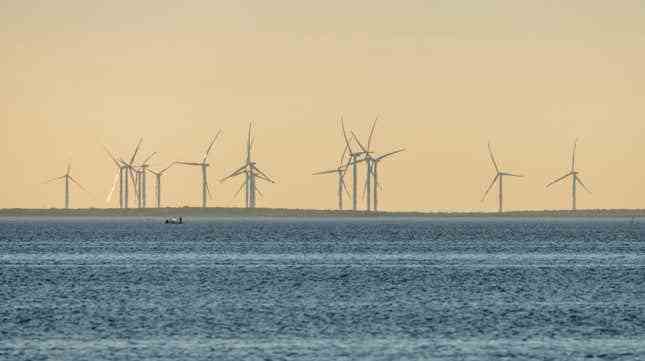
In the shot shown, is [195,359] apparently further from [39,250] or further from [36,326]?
[39,250]

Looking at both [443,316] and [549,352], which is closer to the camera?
[549,352]

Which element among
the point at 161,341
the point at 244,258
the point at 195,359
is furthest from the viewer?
the point at 244,258

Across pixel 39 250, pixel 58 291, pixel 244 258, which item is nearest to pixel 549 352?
pixel 58 291

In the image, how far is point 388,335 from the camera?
59438 mm

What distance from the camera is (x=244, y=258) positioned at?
138 m

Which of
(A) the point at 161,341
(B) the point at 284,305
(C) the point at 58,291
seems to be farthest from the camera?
(C) the point at 58,291

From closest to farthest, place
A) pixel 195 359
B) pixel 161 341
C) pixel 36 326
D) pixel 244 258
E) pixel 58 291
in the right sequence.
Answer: pixel 195 359, pixel 161 341, pixel 36 326, pixel 58 291, pixel 244 258

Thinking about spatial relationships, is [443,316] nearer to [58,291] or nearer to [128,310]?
[128,310]

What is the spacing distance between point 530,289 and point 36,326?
37089mm

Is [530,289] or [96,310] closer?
[96,310]

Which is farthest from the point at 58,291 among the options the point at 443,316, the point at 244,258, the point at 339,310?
the point at 244,258

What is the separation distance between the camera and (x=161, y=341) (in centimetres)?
5725

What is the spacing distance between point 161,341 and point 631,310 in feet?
89.8

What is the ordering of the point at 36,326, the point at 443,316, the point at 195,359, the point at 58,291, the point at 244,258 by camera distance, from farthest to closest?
the point at 244,258, the point at 58,291, the point at 443,316, the point at 36,326, the point at 195,359
